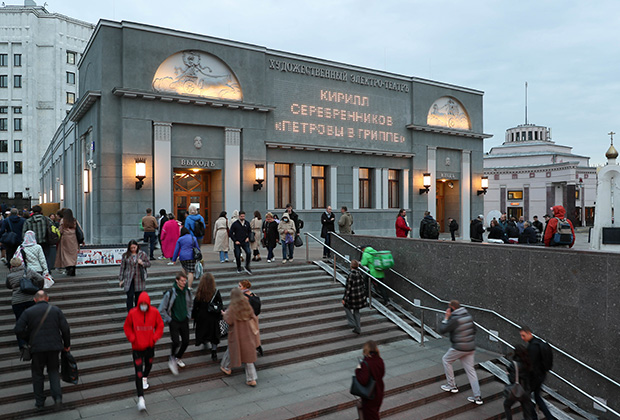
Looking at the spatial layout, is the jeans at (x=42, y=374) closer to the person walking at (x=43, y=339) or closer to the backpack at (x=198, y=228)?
the person walking at (x=43, y=339)

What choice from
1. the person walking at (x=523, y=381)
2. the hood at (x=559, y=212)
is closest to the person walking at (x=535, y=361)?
the person walking at (x=523, y=381)

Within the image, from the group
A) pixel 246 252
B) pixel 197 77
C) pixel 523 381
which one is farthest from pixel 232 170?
pixel 523 381

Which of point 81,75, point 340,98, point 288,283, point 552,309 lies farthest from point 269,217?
point 81,75

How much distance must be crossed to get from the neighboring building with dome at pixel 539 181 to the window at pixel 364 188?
40.6m

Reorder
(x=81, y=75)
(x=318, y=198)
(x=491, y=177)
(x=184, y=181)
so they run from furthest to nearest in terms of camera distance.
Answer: (x=491, y=177), (x=318, y=198), (x=81, y=75), (x=184, y=181)

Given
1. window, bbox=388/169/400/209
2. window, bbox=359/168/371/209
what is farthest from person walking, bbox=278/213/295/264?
window, bbox=388/169/400/209

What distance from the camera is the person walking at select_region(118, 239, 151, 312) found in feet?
31.1

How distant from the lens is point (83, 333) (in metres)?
9.26

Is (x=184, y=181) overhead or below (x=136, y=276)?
overhead

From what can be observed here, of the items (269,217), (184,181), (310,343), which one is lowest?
(310,343)

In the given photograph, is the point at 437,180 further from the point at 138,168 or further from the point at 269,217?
the point at 138,168

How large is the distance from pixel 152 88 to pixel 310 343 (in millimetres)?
12437

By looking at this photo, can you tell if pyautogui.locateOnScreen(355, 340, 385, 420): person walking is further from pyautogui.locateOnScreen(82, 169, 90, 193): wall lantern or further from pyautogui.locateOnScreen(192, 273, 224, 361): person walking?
pyautogui.locateOnScreen(82, 169, 90, 193): wall lantern

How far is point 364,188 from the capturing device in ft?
79.3
